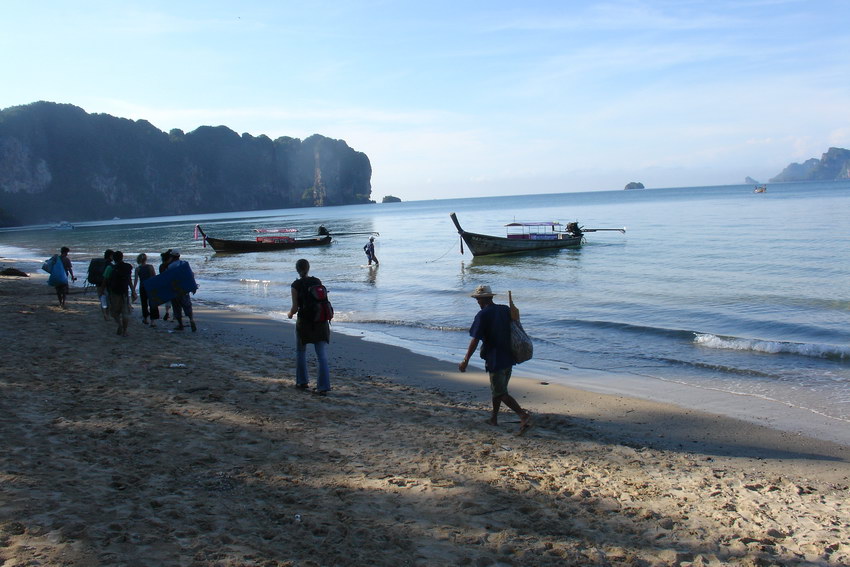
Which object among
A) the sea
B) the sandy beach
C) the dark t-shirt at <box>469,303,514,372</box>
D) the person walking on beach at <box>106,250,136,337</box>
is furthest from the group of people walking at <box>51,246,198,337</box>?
the dark t-shirt at <box>469,303,514,372</box>

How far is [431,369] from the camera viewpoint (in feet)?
33.7

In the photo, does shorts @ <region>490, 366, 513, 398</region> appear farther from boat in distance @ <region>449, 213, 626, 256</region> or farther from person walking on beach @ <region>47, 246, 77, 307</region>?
boat in distance @ <region>449, 213, 626, 256</region>

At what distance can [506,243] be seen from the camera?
36.3 metres

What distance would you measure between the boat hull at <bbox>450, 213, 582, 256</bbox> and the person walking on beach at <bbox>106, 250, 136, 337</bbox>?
2402 cm

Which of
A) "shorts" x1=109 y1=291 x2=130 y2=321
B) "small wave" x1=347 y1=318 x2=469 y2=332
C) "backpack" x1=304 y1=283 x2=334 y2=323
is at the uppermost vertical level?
"backpack" x1=304 y1=283 x2=334 y2=323

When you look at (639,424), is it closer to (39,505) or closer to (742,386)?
(742,386)

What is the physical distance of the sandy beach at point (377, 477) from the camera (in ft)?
12.9

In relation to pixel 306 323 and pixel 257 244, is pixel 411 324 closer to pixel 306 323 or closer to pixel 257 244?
pixel 306 323

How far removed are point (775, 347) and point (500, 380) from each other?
775 cm

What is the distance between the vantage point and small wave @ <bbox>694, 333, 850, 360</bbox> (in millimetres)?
10969

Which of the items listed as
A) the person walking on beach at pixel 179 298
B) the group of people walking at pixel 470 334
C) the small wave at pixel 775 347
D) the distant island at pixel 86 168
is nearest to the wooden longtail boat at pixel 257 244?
the person walking on beach at pixel 179 298

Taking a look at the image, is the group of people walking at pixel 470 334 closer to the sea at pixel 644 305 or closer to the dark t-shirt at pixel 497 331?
the dark t-shirt at pixel 497 331

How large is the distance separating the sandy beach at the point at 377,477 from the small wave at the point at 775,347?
185 inches

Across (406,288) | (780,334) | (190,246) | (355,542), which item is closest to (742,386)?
(780,334)
